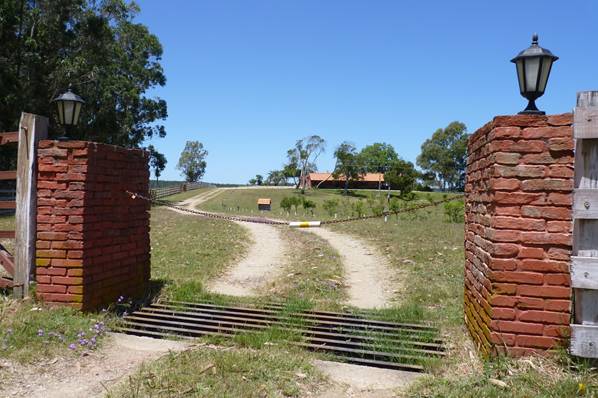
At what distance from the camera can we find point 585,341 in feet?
12.1

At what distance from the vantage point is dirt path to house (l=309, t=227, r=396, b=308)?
7223 mm

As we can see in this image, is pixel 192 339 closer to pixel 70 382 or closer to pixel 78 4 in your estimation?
pixel 70 382

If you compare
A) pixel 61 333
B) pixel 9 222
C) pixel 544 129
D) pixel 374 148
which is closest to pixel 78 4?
pixel 9 222

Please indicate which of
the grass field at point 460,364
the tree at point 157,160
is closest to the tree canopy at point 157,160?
the tree at point 157,160

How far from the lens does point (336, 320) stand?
5656mm

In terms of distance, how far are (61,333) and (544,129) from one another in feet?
15.5

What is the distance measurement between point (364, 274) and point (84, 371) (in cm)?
610

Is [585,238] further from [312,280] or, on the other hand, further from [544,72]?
[312,280]

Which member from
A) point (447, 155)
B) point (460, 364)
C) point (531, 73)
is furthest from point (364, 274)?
point (447, 155)

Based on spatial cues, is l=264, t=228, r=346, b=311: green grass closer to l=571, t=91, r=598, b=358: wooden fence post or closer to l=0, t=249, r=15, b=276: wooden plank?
l=571, t=91, r=598, b=358: wooden fence post

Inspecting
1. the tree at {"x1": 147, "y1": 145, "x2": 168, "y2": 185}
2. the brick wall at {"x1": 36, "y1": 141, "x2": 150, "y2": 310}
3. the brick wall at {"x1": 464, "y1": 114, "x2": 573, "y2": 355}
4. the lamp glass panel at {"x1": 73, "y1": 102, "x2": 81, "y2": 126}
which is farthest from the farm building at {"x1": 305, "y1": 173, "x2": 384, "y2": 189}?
the brick wall at {"x1": 464, "y1": 114, "x2": 573, "y2": 355}

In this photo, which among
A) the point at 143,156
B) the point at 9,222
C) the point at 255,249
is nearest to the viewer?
the point at 143,156

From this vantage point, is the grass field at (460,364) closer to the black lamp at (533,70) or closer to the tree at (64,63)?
the black lamp at (533,70)

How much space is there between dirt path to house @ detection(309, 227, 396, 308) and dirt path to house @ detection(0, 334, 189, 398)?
3131mm
